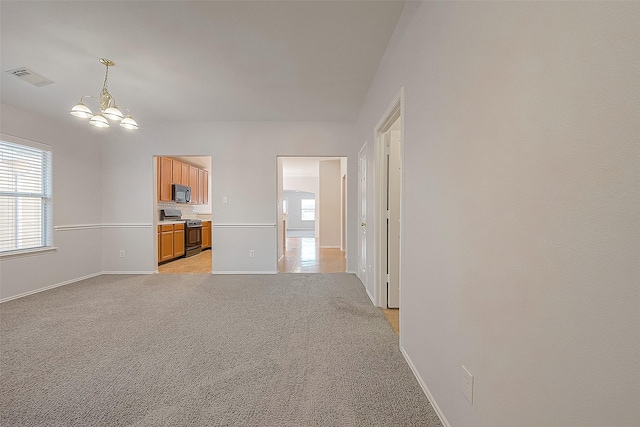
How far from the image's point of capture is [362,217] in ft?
13.4

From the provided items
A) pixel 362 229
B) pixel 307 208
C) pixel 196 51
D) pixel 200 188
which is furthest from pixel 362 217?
pixel 307 208

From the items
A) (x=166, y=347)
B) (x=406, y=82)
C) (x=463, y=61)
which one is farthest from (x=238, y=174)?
(x=463, y=61)

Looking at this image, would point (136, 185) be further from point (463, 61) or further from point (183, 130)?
point (463, 61)

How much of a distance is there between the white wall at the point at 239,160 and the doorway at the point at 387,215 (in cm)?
162

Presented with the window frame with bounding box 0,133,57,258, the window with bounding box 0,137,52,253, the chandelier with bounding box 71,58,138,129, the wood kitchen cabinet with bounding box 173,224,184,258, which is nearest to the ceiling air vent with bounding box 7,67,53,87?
the chandelier with bounding box 71,58,138,129

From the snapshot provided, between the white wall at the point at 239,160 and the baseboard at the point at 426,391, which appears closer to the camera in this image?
the baseboard at the point at 426,391

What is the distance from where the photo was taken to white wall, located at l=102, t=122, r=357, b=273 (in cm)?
464

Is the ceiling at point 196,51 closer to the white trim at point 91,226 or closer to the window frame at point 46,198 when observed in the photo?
the window frame at point 46,198

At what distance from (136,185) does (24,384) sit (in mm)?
3580

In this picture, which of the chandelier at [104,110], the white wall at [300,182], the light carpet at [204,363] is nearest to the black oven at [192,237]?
the light carpet at [204,363]

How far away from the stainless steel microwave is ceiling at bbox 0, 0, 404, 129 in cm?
252

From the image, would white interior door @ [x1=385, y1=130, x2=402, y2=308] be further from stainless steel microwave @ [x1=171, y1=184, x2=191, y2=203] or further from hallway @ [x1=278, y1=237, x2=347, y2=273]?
stainless steel microwave @ [x1=171, y1=184, x2=191, y2=203]

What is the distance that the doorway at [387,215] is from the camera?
2.98 meters

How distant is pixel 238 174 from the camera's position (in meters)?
4.64
